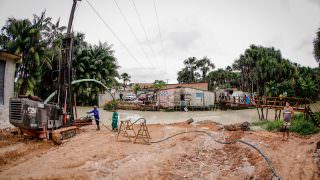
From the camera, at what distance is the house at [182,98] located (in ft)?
98.1

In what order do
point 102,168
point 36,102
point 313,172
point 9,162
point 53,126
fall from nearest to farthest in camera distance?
point 313,172 → point 102,168 → point 9,162 → point 36,102 → point 53,126

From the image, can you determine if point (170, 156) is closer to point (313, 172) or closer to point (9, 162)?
point (313, 172)

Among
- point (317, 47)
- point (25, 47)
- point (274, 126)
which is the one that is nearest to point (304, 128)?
point (274, 126)

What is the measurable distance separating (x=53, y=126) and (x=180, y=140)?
6.76m

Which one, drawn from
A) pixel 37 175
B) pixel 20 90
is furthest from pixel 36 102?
pixel 20 90

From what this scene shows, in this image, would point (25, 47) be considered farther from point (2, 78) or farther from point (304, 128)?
point (304, 128)

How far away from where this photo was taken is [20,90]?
2691cm

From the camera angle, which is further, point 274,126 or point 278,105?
point 278,105

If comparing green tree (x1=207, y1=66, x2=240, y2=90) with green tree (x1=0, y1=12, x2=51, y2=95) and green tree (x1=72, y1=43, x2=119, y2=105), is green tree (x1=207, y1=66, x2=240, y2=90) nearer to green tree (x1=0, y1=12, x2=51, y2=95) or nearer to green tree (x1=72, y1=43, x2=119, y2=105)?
green tree (x1=72, y1=43, x2=119, y2=105)

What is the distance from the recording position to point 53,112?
11.1 metres

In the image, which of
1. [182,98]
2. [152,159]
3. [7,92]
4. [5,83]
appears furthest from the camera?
[182,98]

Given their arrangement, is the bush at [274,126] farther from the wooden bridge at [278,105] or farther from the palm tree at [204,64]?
the palm tree at [204,64]

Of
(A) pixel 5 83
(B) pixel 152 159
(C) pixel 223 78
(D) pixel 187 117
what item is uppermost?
(C) pixel 223 78

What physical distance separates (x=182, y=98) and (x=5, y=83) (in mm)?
21105
